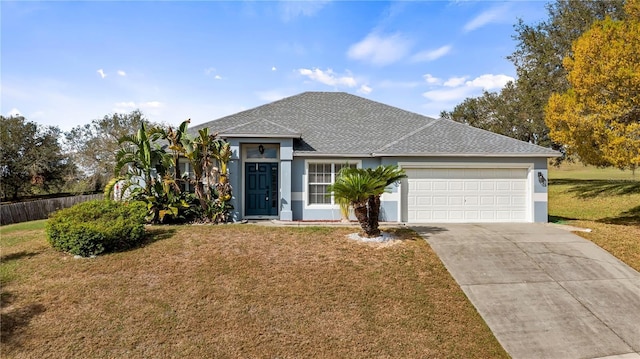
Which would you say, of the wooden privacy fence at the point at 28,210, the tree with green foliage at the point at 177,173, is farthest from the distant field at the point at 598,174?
the wooden privacy fence at the point at 28,210

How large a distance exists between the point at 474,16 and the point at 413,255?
10.2 m

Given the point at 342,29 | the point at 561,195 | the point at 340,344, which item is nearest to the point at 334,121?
the point at 342,29

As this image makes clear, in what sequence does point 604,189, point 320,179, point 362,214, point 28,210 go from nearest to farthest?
point 362,214 < point 320,179 < point 28,210 < point 604,189

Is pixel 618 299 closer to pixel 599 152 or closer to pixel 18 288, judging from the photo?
pixel 599 152

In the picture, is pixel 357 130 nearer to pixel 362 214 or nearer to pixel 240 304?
Answer: pixel 362 214

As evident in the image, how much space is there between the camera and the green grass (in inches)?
354

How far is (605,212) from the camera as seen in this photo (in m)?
16.4

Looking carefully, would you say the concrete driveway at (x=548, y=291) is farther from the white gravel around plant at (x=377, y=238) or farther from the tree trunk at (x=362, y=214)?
the tree trunk at (x=362, y=214)

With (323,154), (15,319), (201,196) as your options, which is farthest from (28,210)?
(323,154)

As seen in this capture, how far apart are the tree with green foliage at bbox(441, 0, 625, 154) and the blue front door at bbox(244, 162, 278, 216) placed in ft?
65.8

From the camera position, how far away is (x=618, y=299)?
642 centimetres

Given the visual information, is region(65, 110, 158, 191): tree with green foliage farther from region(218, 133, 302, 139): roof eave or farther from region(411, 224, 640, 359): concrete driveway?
region(411, 224, 640, 359): concrete driveway

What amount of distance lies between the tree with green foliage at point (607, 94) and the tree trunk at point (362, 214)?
869 centimetres

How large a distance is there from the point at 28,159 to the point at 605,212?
43100 millimetres
